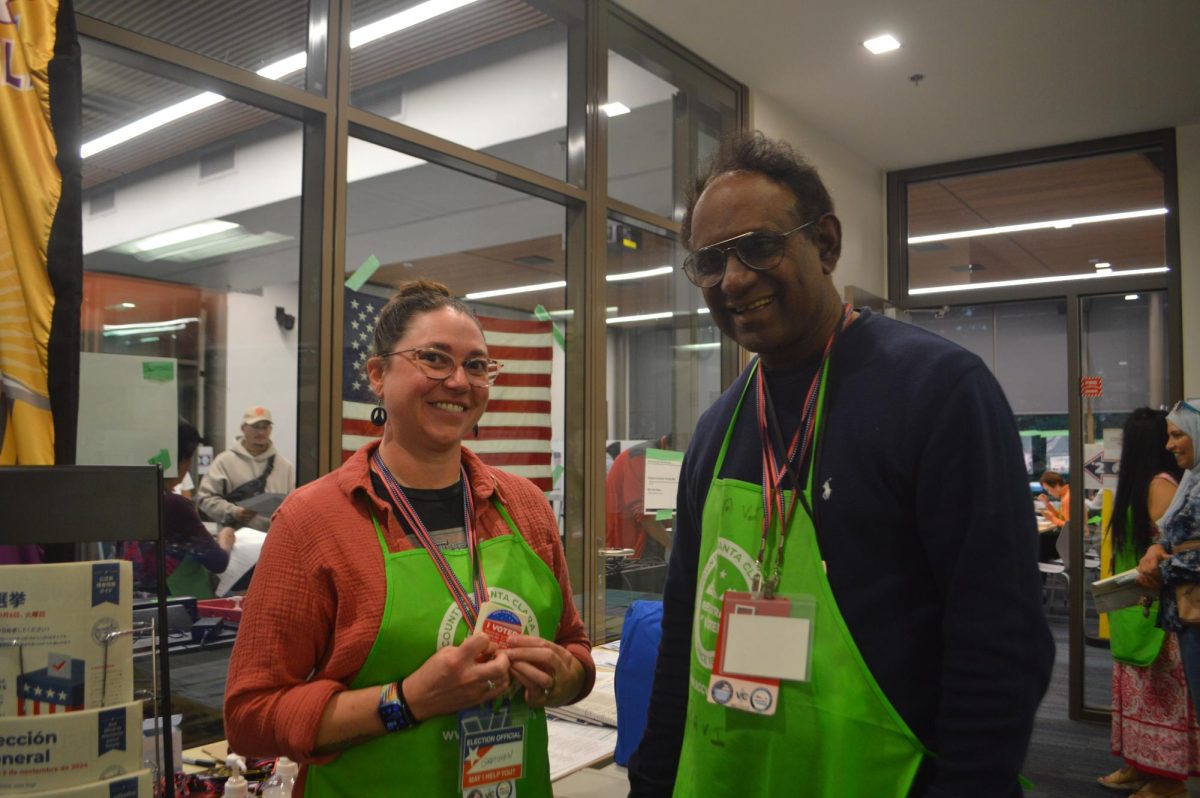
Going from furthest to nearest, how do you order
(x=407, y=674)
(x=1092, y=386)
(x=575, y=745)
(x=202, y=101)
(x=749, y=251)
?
(x=1092, y=386)
(x=202, y=101)
(x=575, y=745)
(x=407, y=674)
(x=749, y=251)

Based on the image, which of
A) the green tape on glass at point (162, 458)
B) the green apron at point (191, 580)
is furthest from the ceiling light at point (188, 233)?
the green apron at point (191, 580)

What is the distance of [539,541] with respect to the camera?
Answer: 1677 millimetres

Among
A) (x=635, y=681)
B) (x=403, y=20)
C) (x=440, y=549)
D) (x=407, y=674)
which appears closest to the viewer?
(x=407, y=674)

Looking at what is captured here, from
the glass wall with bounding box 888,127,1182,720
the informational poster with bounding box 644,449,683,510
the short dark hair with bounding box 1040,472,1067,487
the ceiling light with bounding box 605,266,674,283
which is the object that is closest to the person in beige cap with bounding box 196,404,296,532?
the informational poster with bounding box 644,449,683,510

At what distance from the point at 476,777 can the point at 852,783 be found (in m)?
0.62

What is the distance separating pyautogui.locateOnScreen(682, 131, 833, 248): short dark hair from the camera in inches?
50.9

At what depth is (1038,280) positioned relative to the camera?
226 inches

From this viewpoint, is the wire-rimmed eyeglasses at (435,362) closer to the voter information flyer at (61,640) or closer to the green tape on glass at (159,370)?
the voter information flyer at (61,640)

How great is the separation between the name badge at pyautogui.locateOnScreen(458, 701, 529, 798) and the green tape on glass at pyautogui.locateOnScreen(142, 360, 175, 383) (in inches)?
56.6

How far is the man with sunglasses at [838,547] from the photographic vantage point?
3.43ft

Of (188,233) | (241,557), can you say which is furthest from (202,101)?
(241,557)

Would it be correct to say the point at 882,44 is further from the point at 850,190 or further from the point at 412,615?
the point at 412,615

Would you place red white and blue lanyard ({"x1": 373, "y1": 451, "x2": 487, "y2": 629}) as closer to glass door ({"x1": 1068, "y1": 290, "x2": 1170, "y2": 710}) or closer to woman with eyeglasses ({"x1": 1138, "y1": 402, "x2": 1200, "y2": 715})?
woman with eyeglasses ({"x1": 1138, "y1": 402, "x2": 1200, "y2": 715})

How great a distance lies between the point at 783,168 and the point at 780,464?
426 millimetres
